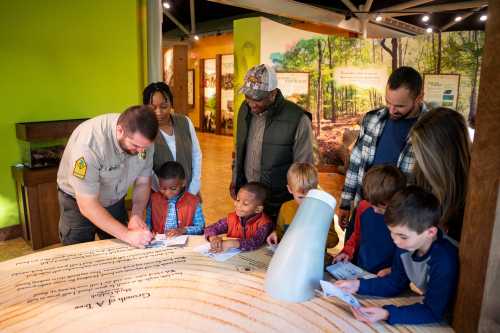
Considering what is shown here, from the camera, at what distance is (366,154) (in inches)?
95.0

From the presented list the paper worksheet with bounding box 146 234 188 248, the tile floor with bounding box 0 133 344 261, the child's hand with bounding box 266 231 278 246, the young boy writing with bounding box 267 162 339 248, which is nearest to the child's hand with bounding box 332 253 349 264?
the young boy writing with bounding box 267 162 339 248

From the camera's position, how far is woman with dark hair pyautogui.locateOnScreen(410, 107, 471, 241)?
138 cm

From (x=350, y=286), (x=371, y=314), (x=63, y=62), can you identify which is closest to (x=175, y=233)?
(x=350, y=286)

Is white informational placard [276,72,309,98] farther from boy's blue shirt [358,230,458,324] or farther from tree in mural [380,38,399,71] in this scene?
boy's blue shirt [358,230,458,324]

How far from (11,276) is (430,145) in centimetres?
164

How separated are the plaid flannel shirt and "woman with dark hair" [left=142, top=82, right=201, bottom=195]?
40.2 inches

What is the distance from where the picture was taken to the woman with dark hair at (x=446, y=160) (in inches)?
54.3

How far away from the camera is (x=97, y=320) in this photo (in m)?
1.20

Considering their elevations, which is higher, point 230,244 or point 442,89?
point 442,89

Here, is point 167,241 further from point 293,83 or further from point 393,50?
point 393,50

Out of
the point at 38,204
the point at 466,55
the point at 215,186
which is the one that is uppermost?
the point at 466,55

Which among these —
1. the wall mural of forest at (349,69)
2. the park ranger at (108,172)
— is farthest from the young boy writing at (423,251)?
the wall mural of forest at (349,69)

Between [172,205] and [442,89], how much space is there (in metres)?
5.48

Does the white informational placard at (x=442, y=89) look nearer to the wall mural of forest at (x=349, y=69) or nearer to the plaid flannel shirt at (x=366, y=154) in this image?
the wall mural of forest at (x=349, y=69)
